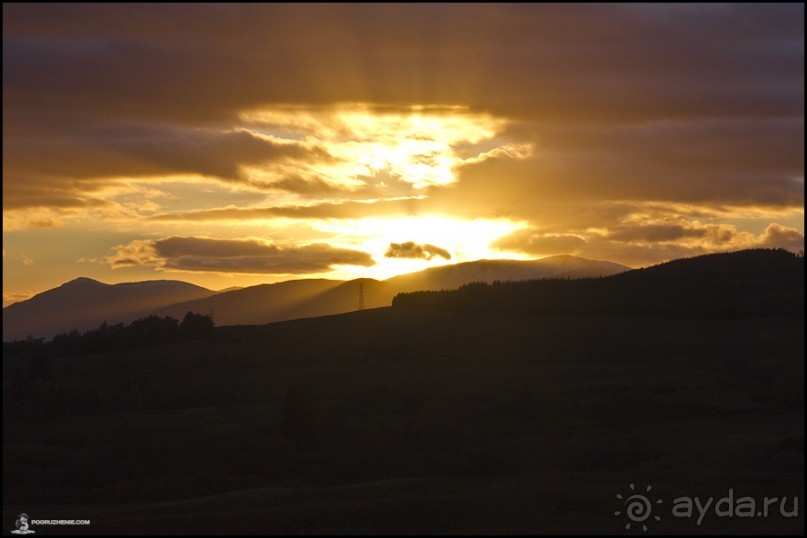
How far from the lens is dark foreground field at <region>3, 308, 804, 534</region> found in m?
33.5

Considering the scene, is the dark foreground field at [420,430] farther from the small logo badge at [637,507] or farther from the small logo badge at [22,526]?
the small logo badge at [22,526]

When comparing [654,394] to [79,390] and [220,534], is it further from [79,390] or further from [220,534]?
[220,534]

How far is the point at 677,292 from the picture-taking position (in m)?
149

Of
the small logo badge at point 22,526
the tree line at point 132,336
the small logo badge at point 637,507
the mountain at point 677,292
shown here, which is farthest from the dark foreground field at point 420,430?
the tree line at point 132,336

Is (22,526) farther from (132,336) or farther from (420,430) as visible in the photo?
(132,336)

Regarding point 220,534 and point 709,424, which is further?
point 709,424

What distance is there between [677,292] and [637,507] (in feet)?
398

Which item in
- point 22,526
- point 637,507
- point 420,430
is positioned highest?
point 637,507

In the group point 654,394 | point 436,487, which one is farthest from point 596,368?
point 436,487

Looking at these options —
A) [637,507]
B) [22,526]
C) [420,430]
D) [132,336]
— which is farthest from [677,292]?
[22,526]

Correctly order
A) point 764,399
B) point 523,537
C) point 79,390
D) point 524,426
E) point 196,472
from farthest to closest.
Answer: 1. point 79,390
2. point 764,399
3. point 524,426
4. point 196,472
5. point 523,537

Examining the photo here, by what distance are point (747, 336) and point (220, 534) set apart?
102 meters

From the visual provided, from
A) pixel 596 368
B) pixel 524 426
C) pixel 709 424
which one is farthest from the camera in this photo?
pixel 596 368

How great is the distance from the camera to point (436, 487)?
3719 centimetres
